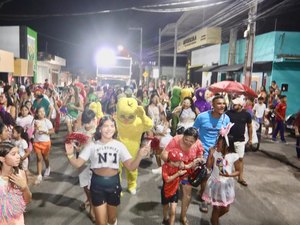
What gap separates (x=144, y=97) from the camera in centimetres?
1249

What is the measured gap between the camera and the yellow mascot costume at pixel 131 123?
618 centimetres

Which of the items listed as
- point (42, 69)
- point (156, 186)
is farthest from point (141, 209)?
point (42, 69)

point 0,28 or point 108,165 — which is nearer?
point 108,165

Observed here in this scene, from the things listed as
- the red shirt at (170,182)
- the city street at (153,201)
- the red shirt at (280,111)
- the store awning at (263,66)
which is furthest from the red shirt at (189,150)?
the store awning at (263,66)

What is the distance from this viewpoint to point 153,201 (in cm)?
602

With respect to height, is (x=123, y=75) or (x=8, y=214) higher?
(x=123, y=75)

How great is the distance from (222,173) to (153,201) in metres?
2.04

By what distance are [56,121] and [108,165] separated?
29.4ft

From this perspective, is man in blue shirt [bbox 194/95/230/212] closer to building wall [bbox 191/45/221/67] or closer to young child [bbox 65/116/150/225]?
young child [bbox 65/116/150/225]

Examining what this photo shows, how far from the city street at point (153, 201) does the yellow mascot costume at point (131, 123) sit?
0.86 metres

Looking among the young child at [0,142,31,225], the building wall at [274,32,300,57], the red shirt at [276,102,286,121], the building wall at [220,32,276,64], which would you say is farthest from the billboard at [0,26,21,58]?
the young child at [0,142,31,225]

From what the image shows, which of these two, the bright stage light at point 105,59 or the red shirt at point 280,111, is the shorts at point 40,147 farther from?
the bright stage light at point 105,59

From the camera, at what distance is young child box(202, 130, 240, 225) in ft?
14.4

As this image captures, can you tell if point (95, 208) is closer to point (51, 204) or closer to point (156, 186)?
point (51, 204)
